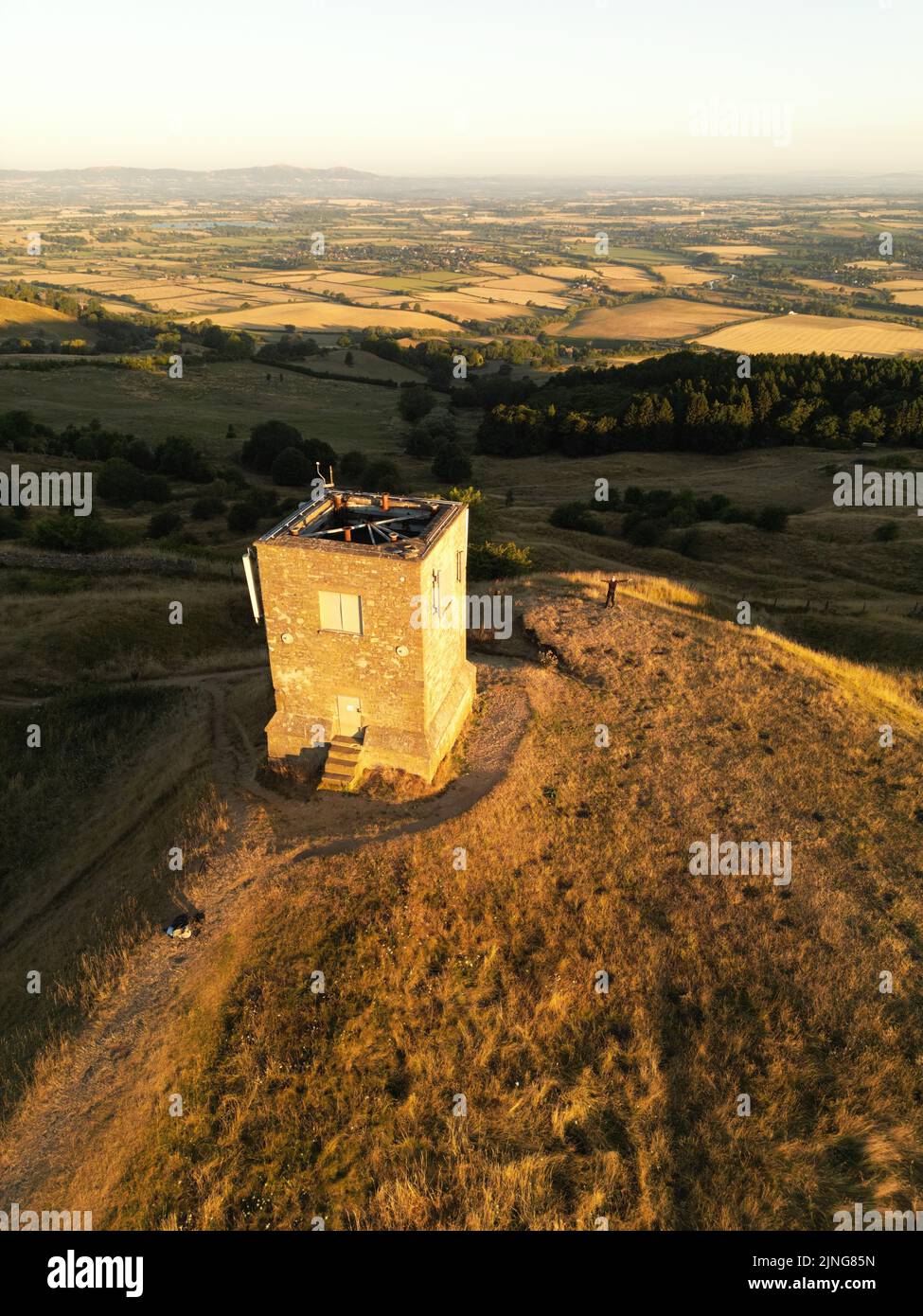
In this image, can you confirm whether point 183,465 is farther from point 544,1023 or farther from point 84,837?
point 544,1023

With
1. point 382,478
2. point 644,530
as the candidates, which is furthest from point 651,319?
point 644,530

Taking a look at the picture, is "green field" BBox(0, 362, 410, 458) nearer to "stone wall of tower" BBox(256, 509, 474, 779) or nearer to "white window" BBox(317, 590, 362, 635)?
"stone wall of tower" BBox(256, 509, 474, 779)

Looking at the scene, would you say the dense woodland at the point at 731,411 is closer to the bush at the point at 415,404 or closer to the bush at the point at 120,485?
the bush at the point at 415,404

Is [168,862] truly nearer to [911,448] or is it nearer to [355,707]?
[355,707]
